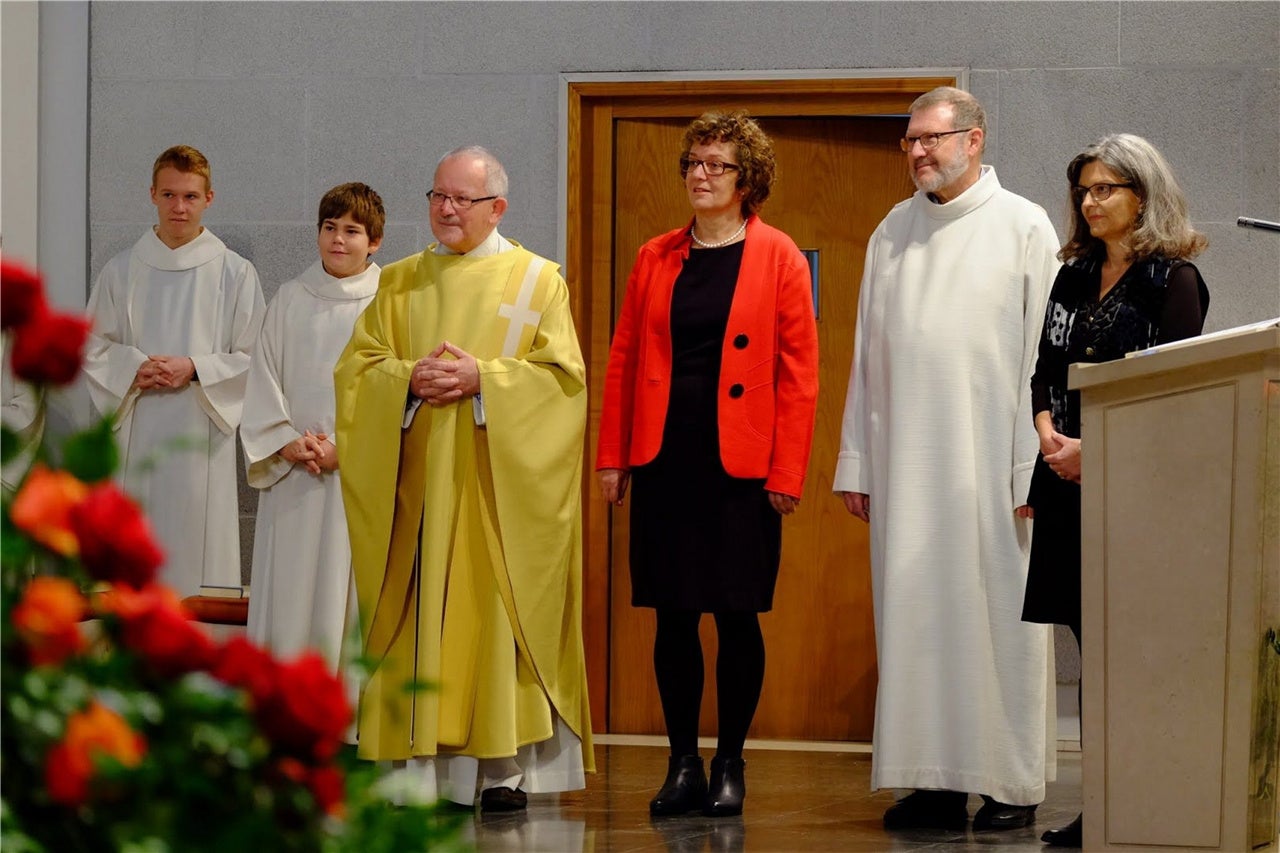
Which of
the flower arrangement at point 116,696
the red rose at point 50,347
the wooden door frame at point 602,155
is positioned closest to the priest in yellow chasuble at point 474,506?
the wooden door frame at point 602,155

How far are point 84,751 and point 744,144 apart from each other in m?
3.78

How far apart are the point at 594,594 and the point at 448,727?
204cm

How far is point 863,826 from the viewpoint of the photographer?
14.4 ft

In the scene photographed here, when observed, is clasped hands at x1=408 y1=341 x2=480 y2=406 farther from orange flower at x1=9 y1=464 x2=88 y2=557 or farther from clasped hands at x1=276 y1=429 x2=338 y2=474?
orange flower at x1=9 y1=464 x2=88 y2=557

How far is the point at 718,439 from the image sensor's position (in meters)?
4.50

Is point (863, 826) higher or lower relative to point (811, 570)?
lower

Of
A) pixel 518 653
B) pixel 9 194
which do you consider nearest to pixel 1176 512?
pixel 518 653

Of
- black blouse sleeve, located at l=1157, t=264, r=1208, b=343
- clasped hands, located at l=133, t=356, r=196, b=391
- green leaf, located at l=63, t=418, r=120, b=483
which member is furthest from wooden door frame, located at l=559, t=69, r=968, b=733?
green leaf, located at l=63, t=418, r=120, b=483

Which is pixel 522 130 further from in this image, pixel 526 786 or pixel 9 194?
pixel 526 786

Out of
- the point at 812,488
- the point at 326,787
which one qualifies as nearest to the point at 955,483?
the point at 812,488

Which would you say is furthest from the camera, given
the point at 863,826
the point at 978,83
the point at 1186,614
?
the point at 978,83

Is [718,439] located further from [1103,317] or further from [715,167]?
[1103,317]

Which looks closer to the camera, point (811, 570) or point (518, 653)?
point (518, 653)

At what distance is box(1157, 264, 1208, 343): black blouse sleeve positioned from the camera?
387 centimetres
